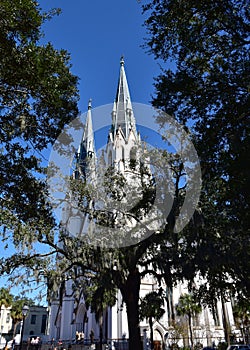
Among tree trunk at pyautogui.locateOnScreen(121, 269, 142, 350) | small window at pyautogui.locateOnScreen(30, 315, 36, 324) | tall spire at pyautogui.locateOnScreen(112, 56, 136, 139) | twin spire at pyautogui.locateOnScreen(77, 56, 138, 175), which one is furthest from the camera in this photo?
small window at pyautogui.locateOnScreen(30, 315, 36, 324)

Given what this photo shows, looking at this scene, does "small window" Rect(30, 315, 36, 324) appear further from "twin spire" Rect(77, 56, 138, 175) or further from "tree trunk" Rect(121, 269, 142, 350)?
"tree trunk" Rect(121, 269, 142, 350)

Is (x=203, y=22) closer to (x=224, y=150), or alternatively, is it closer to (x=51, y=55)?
(x=224, y=150)

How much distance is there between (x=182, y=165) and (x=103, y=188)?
5.03 m

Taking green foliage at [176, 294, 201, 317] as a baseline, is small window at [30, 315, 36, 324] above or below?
below

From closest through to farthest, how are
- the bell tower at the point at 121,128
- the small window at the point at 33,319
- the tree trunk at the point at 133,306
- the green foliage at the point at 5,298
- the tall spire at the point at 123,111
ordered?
the tree trunk at the point at 133,306, the green foliage at the point at 5,298, the bell tower at the point at 121,128, the tall spire at the point at 123,111, the small window at the point at 33,319

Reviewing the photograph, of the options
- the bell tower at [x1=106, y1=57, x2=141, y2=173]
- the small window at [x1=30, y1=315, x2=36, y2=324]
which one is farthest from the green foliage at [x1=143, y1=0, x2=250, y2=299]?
the small window at [x1=30, y1=315, x2=36, y2=324]

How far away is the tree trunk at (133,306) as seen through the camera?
12.0 metres

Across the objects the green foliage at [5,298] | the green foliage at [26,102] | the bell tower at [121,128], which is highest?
the bell tower at [121,128]

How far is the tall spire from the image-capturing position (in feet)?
124

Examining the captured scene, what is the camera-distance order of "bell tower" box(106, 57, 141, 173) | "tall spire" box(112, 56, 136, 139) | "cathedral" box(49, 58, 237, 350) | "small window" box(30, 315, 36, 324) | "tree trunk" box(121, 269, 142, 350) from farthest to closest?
"small window" box(30, 315, 36, 324)
"tall spire" box(112, 56, 136, 139)
"bell tower" box(106, 57, 141, 173)
"cathedral" box(49, 58, 237, 350)
"tree trunk" box(121, 269, 142, 350)

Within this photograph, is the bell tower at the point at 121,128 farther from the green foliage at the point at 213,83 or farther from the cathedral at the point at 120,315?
the green foliage at the point at 213,83

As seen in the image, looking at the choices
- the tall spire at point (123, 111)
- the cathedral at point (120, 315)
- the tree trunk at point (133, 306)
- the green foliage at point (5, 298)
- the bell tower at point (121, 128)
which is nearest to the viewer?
the tree trunk at point (133, 306)

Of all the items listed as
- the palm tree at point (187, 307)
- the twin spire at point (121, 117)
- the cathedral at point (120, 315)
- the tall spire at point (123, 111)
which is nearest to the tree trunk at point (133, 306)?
the cathedral at point (120, 315)

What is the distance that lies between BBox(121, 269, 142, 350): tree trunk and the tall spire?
25916 millimetres
